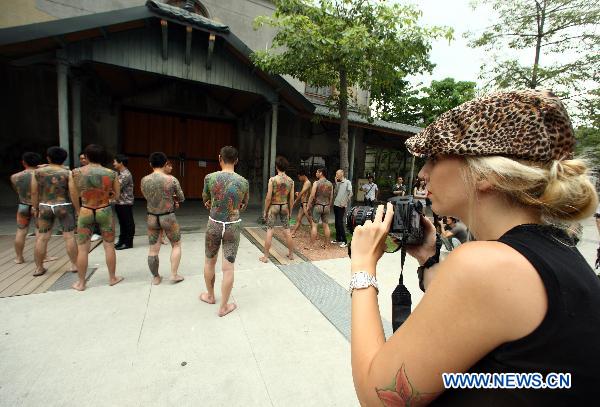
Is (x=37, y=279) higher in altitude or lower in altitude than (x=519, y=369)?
lower

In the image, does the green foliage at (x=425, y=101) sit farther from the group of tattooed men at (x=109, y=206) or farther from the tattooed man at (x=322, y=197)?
the group of tattooed men at (x=109, y=206)

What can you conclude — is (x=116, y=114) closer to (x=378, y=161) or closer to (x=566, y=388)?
(x=566, y=388)

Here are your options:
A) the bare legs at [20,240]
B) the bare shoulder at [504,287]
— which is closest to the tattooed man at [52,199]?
the bare legs at [20,240]

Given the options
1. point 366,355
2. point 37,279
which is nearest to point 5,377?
point 37,279

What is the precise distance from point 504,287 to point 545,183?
0.35 meters

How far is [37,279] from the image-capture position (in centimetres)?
406

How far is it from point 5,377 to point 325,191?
5150 millimetres

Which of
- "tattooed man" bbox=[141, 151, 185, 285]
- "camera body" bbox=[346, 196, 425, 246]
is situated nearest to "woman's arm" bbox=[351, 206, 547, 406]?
"camera body" bbox=[346, 196, 425, 246]

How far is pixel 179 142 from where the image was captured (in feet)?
37.3

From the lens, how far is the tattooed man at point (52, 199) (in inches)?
157

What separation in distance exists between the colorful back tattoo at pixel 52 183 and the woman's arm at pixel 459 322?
5.00 meters

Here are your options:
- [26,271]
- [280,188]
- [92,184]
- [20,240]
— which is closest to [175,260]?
[92,184]

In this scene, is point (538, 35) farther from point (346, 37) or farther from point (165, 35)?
point (165, 35)

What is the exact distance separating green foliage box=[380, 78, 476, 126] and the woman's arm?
81.0ft
